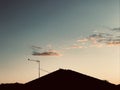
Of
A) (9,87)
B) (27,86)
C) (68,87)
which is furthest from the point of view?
(9,87)

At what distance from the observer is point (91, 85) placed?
117 feet

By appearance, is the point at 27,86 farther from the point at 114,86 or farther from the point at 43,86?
the point at 114,86

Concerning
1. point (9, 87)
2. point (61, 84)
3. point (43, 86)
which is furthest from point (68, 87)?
point (9, 87)

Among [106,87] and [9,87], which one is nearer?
[106,87]

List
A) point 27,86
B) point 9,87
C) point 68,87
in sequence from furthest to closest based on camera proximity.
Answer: point 9,87 → point 27,86 → point 68,87

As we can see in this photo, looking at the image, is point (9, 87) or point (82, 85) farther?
point (9, 87)

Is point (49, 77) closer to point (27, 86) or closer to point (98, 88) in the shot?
point (27, 86)

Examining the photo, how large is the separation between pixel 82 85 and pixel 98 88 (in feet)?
6.84

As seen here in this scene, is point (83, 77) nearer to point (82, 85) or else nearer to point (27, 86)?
point (82, 85)

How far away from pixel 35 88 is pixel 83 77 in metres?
6.44

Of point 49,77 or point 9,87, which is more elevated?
point 49,77

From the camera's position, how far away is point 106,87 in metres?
35.7

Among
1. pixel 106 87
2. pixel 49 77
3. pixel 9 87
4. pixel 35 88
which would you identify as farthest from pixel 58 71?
pixel 9 87

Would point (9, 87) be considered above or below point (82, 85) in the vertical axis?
below
